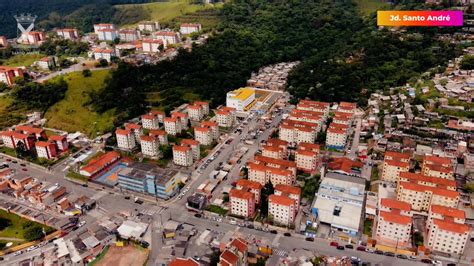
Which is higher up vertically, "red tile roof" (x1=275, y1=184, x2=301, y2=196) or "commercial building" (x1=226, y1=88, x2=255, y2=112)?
"commercial building" (x1=226, y1=88, x2=255, y2=112)

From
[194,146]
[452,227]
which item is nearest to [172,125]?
[194,146]

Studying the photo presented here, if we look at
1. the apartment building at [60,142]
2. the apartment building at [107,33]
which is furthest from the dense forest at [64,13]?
the apartment building at [60,142]

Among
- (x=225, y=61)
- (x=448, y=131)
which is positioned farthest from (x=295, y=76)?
(x=448, y=131)

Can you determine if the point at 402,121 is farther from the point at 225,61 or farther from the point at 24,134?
the point at 24,134

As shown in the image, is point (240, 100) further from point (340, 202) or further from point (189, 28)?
point (189, 28)

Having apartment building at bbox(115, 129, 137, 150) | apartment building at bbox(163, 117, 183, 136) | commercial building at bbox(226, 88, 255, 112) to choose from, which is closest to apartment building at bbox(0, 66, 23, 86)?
apartment building at bbox(115, 129, 137, 150)

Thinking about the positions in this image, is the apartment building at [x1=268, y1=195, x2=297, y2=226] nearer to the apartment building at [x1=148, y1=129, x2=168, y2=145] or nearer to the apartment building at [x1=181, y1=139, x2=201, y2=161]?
the apartment building at [x1=181, y1=139, x2=201, y2=161]
